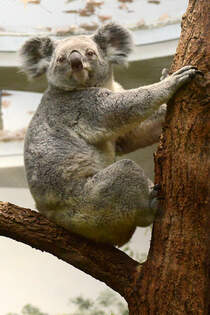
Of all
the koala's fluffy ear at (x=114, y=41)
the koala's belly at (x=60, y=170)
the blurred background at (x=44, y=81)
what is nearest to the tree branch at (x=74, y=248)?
the koala's belly at (x=60, y=170)

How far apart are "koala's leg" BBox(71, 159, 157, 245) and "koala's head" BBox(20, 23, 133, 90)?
29.4 inches

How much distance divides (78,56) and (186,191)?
3.95 feet

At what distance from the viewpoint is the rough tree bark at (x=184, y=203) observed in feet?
9.52

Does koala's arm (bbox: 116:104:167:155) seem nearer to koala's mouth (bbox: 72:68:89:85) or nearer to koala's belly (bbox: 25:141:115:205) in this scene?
koala's belly (bbox: 25:141:115:205)

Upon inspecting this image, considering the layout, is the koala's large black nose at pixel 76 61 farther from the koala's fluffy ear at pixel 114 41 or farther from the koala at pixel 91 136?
the koala's fluffy ear at pixel 114 41

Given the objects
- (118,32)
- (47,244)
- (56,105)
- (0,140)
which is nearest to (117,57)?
(118,32)

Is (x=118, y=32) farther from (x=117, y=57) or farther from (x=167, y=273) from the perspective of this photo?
(x=167, y=273)

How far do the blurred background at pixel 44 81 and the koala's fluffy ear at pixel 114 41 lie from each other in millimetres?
2192

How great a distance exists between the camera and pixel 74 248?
330 cm

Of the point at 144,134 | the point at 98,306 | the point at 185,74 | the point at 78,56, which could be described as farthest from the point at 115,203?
the point at 98,306

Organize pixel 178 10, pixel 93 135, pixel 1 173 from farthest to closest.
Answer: pixel 1 173
pixel 178 10
pixel 93 135

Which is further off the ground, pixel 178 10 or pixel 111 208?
pixel 178 10

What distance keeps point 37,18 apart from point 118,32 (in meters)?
2.70

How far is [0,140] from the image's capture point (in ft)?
23.9
